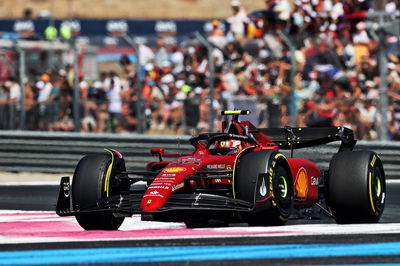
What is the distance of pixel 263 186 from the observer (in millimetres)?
8141

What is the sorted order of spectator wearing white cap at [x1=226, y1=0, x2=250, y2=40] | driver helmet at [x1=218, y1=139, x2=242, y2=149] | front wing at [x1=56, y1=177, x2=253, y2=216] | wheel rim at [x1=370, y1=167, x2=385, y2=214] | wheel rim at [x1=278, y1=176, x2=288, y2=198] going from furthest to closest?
spectator wearing white cap at [x1=226, y1=0, x2=250, y2=40] < driver helmet at [x1=218, y1=139, x2=242, y2=149] < wheel rim at [x1=370, y1=167, x2=385, y2=214] < wheel rim at [x1=278, y1=176, x2=288, y2=198] < front wing at [x1=56, y1=177, x2=253, y2=216]

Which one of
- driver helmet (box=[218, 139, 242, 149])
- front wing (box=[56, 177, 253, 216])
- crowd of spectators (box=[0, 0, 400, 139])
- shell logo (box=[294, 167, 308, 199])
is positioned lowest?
front wing (box=[56, 177, 253, 216])

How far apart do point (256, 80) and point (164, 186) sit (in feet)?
29.2

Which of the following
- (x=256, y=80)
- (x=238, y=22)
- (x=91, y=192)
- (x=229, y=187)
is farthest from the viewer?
(x=238, y=22)

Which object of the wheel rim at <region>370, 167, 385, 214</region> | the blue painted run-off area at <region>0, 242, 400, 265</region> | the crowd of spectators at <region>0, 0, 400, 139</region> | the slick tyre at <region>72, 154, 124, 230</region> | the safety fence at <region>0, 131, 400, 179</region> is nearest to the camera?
the blue painted run-off area at <region>0, 242, 400, 265</region>

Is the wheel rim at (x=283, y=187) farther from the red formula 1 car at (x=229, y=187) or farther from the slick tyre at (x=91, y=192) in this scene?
the slick tyre at (x=91, y=192)

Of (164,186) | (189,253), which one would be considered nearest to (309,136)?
(164,186)

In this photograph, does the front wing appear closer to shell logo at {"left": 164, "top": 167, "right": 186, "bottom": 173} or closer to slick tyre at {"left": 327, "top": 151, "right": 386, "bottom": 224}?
shell logo at {"left": 164, "top": 167, "right": 186, "bottom": 173}

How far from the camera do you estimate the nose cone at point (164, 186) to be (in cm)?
810

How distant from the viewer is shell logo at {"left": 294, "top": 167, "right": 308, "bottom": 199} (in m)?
8.96

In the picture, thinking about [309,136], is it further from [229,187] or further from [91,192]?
[91,192]

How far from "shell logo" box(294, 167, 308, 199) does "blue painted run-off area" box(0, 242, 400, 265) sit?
1.88 meters

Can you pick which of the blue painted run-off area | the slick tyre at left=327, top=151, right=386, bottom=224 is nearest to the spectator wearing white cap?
the slick tyre at left=327, top=151, right=386, bottom=224

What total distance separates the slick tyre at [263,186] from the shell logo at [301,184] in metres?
0.48
